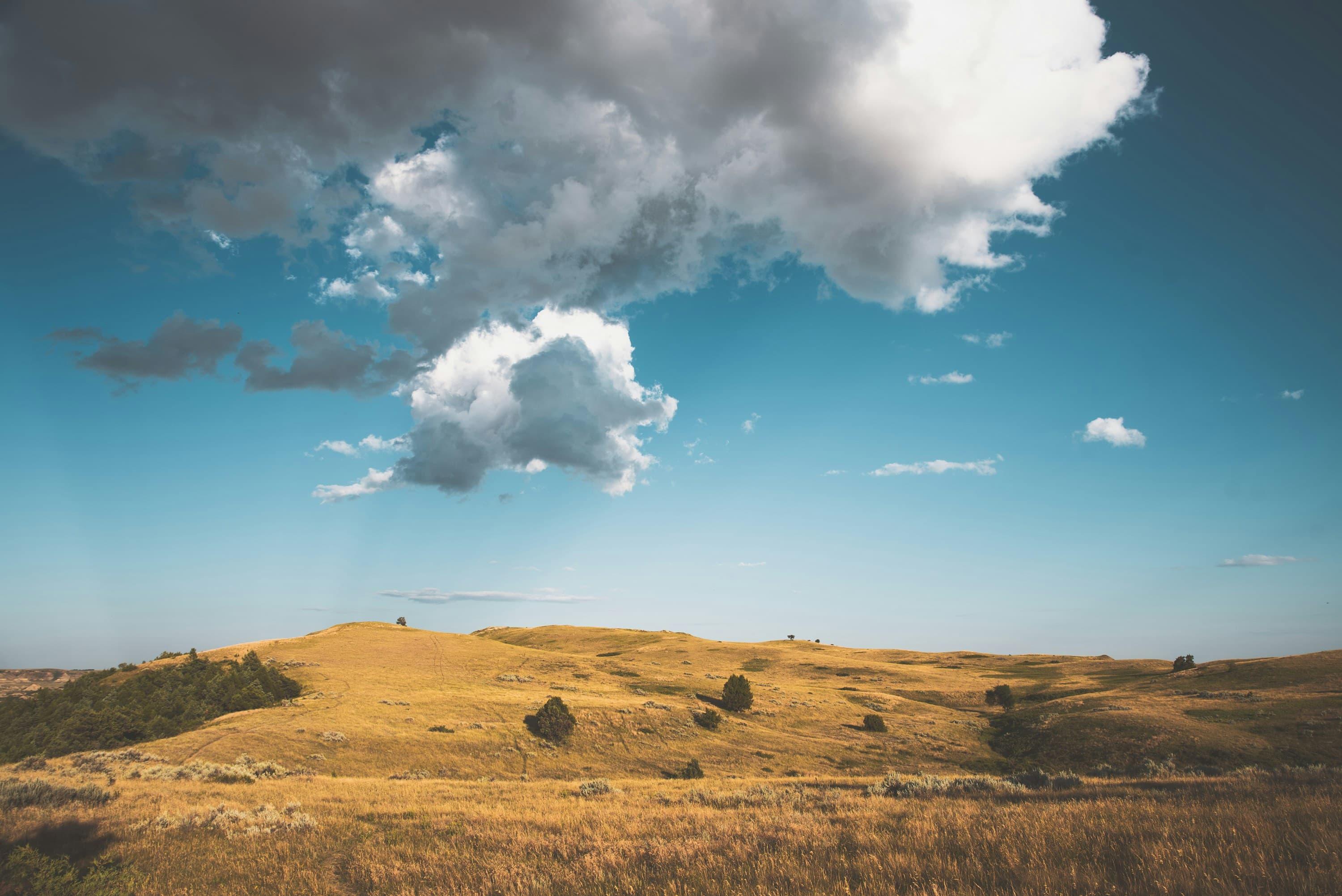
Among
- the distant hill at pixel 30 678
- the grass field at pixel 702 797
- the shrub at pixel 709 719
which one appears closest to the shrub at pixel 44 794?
the grass field at pixel 702 797

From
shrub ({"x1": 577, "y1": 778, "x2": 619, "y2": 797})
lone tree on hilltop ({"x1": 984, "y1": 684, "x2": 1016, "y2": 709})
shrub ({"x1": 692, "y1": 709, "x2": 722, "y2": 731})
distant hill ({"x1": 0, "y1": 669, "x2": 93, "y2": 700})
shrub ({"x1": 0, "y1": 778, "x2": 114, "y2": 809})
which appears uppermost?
shrub ({"x1": 0, "y1": 778, "x2": 114, "y2": 809})

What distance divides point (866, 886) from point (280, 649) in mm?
92972

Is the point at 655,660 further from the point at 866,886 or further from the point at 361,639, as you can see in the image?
the point at 866,886

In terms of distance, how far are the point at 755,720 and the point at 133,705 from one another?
170 feet

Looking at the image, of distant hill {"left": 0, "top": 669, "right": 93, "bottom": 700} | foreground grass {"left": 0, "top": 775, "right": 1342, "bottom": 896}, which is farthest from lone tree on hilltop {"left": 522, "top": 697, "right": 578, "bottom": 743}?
distant hill {"left": 0, "top": 669, "right": 93, "bottom": 700}

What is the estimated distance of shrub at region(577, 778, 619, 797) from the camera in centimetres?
2147

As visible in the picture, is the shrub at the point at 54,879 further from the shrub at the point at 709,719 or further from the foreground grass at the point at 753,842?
the shrub at the point at 709,719

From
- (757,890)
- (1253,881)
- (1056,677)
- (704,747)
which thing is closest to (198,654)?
(704,747)

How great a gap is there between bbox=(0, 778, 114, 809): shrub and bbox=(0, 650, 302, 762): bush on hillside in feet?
97.7

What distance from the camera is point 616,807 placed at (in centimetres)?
1697

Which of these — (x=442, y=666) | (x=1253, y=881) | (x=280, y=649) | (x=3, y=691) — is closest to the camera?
(x=1253, y=881)

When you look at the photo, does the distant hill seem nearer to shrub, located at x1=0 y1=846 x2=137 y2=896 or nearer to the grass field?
the grass field

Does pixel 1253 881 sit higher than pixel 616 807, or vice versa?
pixel 1253 881

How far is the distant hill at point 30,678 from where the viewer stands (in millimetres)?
107206
